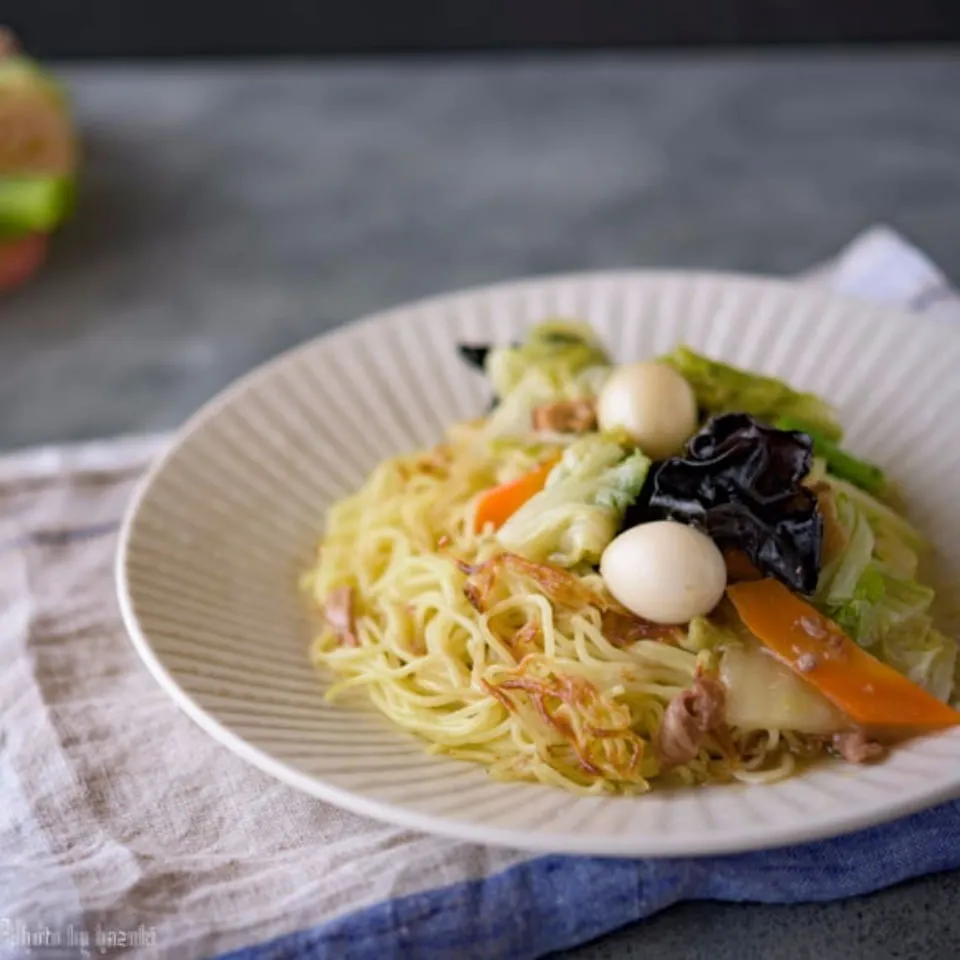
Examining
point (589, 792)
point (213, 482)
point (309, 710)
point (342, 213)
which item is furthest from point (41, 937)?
point (342, 213)

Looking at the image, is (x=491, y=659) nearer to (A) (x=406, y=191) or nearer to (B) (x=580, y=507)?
(B) (x=580, y=507)

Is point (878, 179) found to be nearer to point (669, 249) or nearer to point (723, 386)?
point (669, 249)

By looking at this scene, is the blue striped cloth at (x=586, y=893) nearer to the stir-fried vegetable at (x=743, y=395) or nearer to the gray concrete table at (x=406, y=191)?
the stir-fried vegetable at (x=743, y=395)

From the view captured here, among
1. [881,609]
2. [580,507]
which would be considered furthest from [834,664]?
[580,507]

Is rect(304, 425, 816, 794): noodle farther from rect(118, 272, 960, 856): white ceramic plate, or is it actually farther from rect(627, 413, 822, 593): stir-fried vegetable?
rect(627, 413, 822, 593): stir-fried vegetable

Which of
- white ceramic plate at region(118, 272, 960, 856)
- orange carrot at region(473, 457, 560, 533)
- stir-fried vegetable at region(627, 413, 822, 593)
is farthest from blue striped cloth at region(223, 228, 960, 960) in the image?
orange carrot at region(473, 457, 560, 533)
